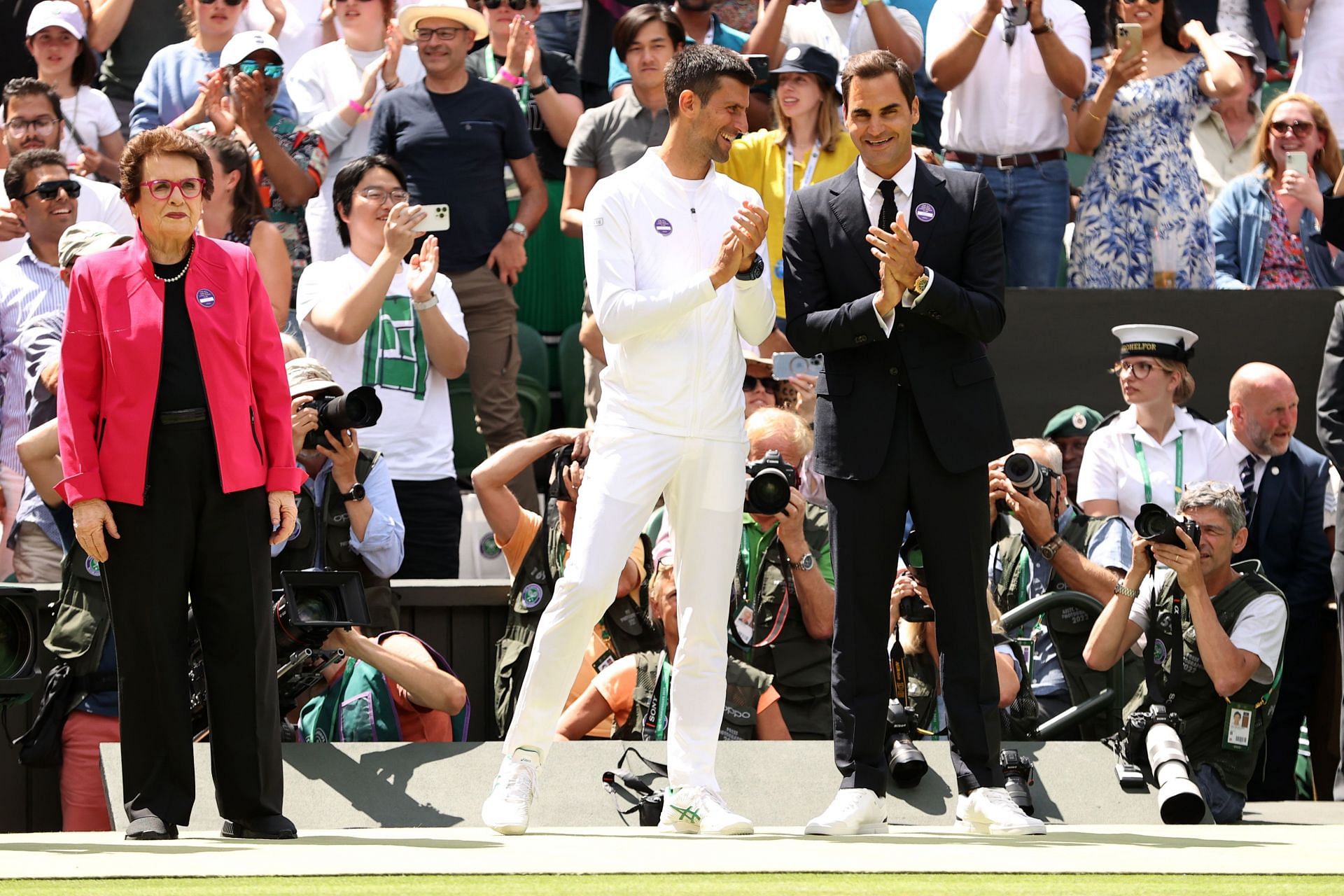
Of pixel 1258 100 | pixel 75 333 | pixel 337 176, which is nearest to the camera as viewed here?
pixel 75 333

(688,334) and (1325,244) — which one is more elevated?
(1325,244)

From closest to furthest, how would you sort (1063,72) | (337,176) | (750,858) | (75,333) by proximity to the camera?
(750,858)
(75,333)
(337,176)
(1063,72)

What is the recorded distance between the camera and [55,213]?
8109mm

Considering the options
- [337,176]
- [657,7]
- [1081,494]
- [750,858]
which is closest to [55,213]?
[337,176]

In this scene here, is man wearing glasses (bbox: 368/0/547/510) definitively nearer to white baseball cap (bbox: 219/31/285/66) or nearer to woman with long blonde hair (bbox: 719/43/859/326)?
white baseball cap (bbox: 219/31/285/66)

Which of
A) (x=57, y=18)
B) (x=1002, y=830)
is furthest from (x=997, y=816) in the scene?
(x=57, y=18)

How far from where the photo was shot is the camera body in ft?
20.2

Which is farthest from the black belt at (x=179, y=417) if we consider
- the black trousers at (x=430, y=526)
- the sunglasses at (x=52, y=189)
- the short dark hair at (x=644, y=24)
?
the short dark hair at (x=644, y=24)

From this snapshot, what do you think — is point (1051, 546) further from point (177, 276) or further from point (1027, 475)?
point (177, 276)

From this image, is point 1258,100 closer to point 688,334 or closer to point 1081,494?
point 1081,494

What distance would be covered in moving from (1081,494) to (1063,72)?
2267 mm

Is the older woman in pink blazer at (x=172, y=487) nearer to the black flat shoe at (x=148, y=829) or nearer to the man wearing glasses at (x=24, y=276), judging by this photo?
the black flat shoe at (x=148, y=829)

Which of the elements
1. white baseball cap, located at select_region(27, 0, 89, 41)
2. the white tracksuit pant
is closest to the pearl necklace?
the white tracksuit pant

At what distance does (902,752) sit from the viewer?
19.4 feet
